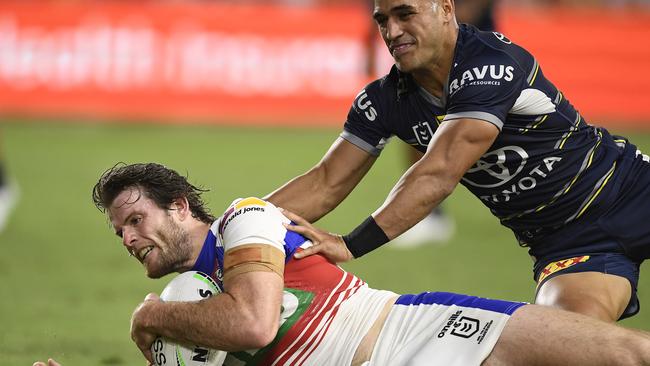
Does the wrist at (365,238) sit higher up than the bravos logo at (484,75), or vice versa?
the bravos logo at (484,75)

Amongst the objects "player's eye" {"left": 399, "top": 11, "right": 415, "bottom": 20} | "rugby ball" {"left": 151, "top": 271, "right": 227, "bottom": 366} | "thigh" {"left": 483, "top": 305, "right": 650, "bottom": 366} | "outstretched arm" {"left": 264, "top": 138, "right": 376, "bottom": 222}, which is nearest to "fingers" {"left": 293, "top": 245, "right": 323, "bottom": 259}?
"rugby ball" {"left": 151, "top": 271, "right": 227, "bottom": 366}

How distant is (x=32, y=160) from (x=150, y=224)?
9.57 metres

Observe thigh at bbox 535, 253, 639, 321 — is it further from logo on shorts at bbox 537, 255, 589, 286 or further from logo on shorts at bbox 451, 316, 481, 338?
logo on shorts at bbox 451, 316, 481, 338

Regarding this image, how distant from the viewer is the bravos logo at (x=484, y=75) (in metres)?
4.95

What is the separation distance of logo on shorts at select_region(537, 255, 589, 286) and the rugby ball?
5.57ft

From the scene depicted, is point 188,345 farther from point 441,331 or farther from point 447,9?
point 447,9

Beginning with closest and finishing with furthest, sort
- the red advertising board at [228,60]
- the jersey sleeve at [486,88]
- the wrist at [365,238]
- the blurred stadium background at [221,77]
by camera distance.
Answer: the wrist at [365,238] < the jersey sleeve at [486,88] < the blurred stadium background at [221,77] < the red advertising board at [228,60]

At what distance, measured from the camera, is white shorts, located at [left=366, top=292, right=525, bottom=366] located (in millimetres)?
4184

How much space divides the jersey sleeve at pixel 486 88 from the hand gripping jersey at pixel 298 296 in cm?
98

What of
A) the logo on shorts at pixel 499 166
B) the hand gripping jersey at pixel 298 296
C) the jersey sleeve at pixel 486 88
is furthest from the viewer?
the logo on shorts at pixel 499 166

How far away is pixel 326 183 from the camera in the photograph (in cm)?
561

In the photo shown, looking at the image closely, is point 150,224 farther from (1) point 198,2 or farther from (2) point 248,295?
(1) point 198,2

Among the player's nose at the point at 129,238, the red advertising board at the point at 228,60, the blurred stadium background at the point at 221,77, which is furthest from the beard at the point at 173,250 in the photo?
the red advertising board at the point at 228,60

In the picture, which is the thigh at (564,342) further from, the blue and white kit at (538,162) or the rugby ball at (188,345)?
the rugby ball at (188,345)
